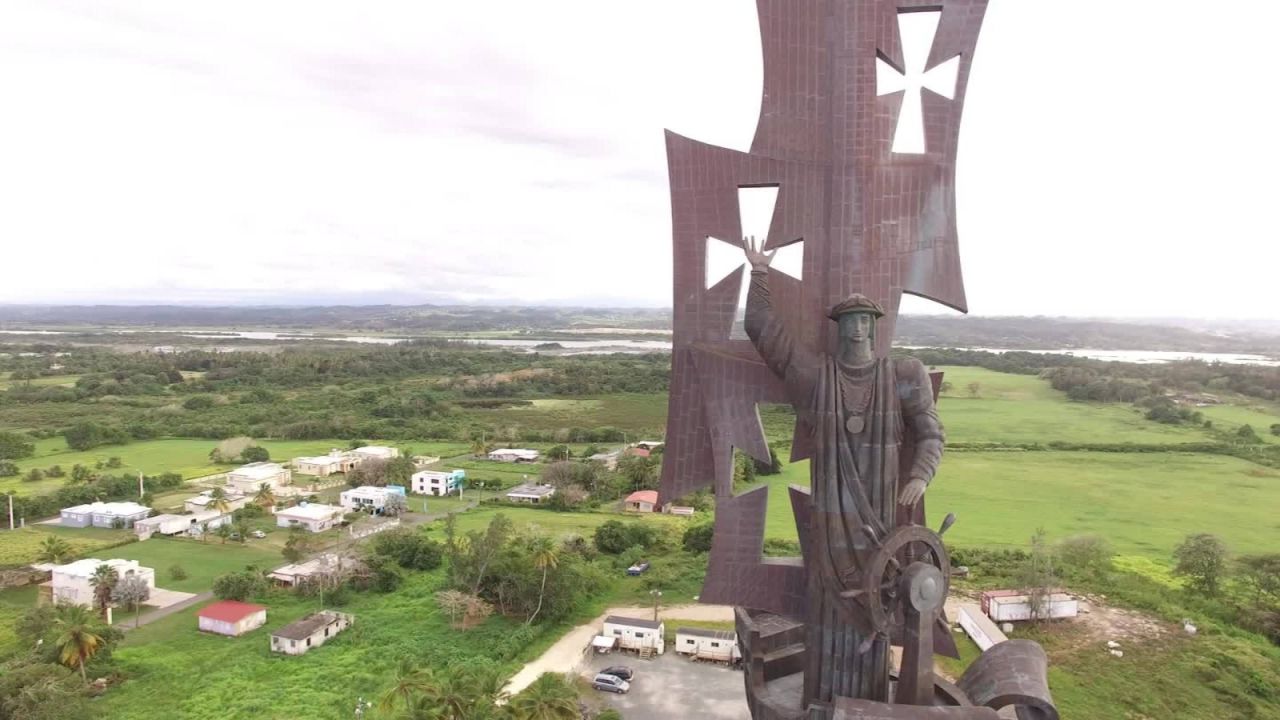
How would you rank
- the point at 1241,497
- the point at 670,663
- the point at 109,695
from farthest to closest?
the point at 1241,497 → the point at 670,663 → the point at 109,695

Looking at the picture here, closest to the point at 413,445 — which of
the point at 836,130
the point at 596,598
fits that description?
the point at 596,598

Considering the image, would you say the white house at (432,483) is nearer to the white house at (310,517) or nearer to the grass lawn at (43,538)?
the white house at (310,517)

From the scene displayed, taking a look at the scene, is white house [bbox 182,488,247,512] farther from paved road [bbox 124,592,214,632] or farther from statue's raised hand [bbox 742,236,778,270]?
statue's raised hand [bbox 742,236,778,270]

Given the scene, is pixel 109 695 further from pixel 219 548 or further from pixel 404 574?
pixel 219 548

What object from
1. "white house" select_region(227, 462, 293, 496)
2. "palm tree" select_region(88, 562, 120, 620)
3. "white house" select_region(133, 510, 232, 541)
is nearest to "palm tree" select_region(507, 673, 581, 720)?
"palm tree" select_region(88, 562, 120, 620)

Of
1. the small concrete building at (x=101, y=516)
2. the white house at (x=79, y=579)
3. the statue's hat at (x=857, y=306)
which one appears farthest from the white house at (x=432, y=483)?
the statue's hat at (x=857, y=306)

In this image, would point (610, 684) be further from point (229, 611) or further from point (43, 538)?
point (43, 538)
